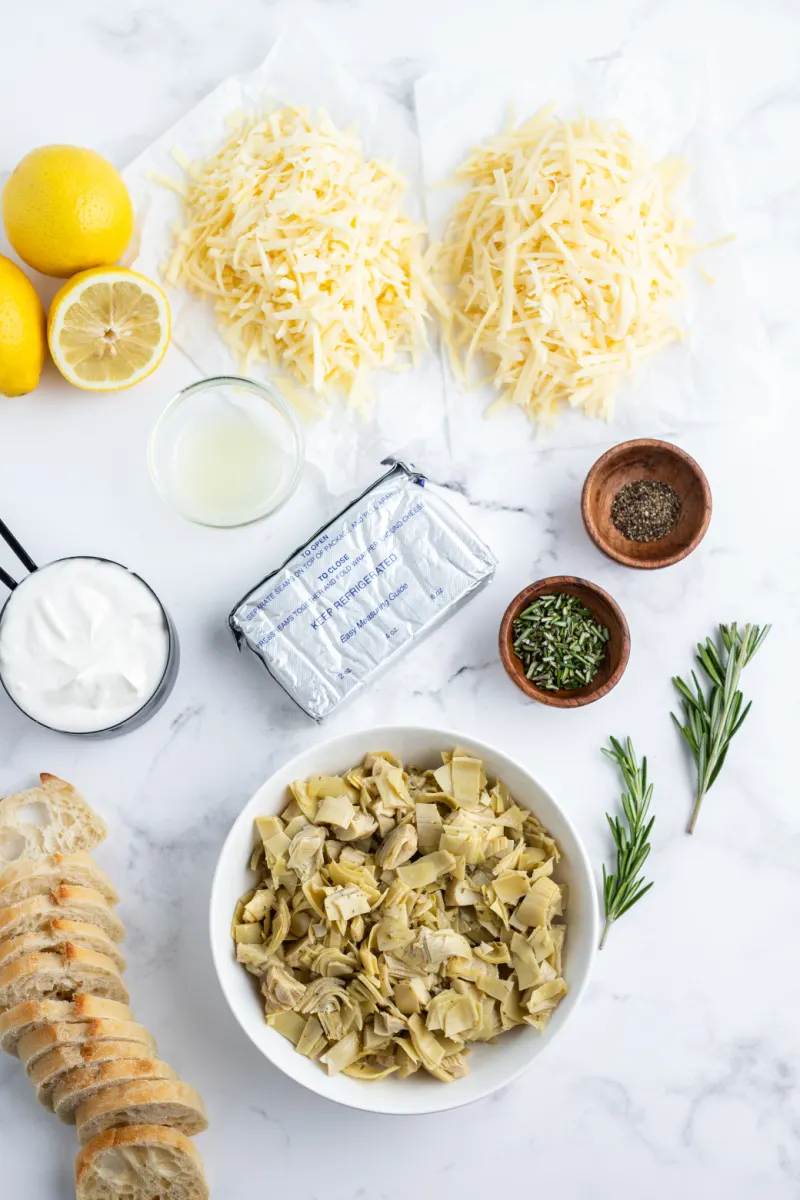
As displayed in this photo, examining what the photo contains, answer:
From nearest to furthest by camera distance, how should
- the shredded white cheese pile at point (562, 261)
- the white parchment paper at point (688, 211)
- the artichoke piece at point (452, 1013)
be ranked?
the artichoke piece at point (452, 1013)
the shredded white cheese pile at point (562, 261)
the white parchment paper at point (688, 211)

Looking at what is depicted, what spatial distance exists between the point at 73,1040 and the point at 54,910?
219 millimetres

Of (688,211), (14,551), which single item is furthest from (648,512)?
(14,551)

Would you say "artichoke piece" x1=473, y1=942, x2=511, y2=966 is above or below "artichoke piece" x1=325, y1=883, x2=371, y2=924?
below

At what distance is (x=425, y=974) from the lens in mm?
1750

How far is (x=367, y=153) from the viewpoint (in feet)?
6.99

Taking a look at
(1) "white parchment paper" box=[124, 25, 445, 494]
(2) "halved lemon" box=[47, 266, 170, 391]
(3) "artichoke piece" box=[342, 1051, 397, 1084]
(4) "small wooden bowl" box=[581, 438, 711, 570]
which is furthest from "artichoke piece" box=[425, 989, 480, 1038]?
(2) "halved lemon" box=[47, 266, 170, 391]

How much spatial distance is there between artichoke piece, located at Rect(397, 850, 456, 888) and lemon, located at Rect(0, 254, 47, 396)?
114 centimetres

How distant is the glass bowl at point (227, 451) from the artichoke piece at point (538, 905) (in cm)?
85

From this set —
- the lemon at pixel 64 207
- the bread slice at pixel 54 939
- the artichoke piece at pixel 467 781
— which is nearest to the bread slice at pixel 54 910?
the bread slice at pixel 54 939

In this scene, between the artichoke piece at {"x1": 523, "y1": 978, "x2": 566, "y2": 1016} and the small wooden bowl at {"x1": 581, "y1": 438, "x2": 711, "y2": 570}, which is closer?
the artichoke piece at {"x1": 523, "y1": 978, "x2": 566, "y2": 1016}

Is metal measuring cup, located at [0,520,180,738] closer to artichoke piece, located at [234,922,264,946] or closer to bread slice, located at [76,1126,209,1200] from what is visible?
artichoke piece, located at [234,922,264,946]

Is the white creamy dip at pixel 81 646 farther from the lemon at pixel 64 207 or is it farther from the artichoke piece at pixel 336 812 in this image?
the lemon at pixel 64 207

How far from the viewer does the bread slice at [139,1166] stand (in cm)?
180

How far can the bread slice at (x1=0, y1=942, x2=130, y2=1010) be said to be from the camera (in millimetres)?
1789
